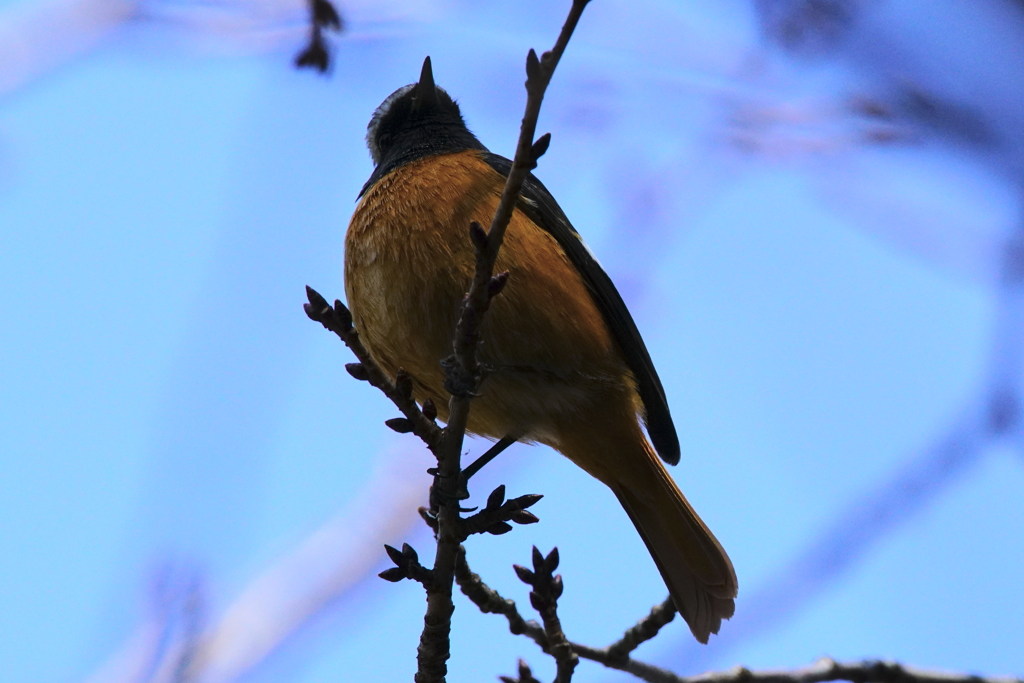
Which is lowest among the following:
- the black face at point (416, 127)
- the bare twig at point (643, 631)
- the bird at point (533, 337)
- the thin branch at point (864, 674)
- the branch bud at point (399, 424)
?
the thin branch at point (864, 674)

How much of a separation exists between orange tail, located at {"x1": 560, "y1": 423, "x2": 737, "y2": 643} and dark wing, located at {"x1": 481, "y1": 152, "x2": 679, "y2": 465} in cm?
27

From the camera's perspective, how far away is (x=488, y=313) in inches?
147

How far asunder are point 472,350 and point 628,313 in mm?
1530

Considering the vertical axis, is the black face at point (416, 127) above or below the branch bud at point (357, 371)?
above

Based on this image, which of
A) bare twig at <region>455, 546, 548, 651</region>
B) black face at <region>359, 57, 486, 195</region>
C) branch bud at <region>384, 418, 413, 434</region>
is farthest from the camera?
black face at <region>359, 57, 486, 195</region>

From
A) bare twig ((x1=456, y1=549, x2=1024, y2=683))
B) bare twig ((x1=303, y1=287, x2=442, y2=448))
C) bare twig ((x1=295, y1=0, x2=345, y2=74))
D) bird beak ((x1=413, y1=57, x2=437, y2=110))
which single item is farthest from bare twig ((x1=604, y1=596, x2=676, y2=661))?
bird beak ((x1=413, y1=57, x2=437, y2=110))

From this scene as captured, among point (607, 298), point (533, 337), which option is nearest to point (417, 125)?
point (607, 298)

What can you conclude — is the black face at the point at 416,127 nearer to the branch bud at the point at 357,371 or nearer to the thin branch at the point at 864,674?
the branch bud at the point at 357,371

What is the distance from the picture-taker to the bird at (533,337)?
369 cm

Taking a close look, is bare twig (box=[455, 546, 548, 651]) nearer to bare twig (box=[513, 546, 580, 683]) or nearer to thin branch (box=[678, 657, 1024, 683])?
bare twig (box=[513, 546, 580, 683])

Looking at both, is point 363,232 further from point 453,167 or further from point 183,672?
point 183,672

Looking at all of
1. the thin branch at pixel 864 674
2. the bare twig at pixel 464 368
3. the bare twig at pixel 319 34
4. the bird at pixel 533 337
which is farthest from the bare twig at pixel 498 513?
the bare twig at pixel 319 34

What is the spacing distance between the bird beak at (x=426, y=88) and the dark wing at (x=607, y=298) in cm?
→ 97

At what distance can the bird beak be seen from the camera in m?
5.14
